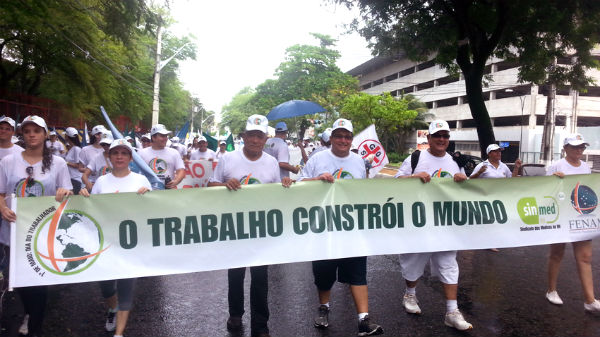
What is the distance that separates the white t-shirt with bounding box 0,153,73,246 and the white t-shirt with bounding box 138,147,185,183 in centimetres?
237

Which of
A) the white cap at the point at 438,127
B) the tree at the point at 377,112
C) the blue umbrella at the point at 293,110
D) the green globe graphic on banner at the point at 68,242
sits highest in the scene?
the tree at the point at 377,112

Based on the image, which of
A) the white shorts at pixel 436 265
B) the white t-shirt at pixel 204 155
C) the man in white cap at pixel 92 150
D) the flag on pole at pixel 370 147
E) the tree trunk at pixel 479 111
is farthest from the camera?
the tree trunk at pixel 479 111

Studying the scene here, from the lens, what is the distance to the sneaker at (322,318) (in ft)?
13.7

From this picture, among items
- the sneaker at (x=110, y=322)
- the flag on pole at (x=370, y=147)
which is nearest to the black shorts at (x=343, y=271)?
the sneaker at (x=110, y=322)

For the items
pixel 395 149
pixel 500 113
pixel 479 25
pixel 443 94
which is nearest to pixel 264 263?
pixel 479 25

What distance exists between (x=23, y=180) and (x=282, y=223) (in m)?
2.17

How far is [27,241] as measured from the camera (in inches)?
140

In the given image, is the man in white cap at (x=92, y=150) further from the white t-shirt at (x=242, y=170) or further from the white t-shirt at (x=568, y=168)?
the white t-shirt at (x=568, y=168)

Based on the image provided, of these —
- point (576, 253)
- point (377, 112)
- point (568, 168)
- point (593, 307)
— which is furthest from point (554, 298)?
point (377, 112)

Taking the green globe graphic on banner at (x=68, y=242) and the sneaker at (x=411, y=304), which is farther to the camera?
the sneaker at (x=411, y=304)

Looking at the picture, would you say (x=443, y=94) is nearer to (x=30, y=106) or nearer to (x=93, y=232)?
(x=30, y=106)

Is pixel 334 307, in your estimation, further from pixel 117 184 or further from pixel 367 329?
pixel 117 184

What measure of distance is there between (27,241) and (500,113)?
134 feet

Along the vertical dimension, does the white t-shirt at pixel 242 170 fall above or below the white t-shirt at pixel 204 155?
above
